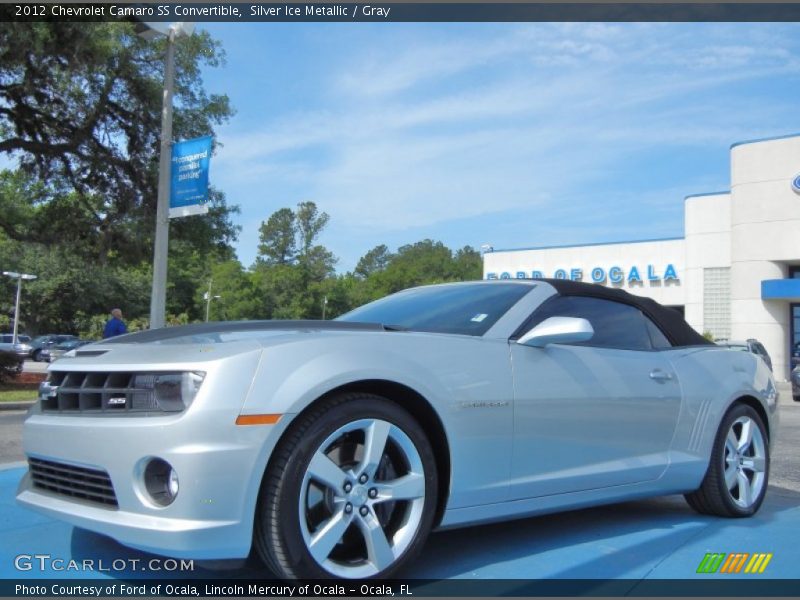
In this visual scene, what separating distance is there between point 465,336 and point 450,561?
1034 mm

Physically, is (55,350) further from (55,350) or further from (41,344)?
(41,344)

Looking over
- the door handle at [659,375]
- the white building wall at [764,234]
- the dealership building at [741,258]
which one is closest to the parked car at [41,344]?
the dealership building at [741,258]

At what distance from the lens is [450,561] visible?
3.63 m

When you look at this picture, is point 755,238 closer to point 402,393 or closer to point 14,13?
point 14,13

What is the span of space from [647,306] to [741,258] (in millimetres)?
30513

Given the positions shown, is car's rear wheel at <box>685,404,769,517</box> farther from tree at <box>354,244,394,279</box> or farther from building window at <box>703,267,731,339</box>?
tree at <box>354,244,394,279</box>

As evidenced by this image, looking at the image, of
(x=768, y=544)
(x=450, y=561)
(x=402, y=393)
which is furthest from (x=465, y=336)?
(x=768, y=544)

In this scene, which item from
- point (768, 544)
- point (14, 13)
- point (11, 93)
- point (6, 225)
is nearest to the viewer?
point (768, 544)

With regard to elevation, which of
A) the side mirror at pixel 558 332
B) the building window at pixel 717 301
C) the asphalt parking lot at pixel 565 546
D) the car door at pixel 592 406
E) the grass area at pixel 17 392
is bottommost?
the grass area at pixel 17 392

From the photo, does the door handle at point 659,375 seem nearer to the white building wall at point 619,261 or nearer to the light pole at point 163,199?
the light pole at point 163,199

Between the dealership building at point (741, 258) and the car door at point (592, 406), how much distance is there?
96.5ft

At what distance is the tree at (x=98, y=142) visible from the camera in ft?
54.4

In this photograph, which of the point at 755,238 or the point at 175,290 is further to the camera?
the point at 175,290

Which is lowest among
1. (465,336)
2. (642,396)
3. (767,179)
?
(642,396)
